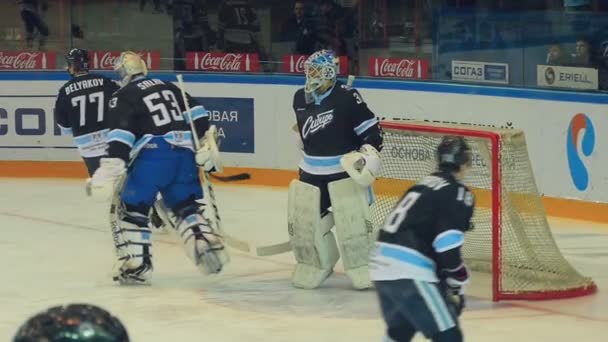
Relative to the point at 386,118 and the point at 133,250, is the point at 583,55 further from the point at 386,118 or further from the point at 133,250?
the point at 133,250

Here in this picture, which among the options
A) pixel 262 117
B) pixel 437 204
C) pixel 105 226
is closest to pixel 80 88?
pixel 105 226

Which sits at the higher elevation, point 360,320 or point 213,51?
point 213,51

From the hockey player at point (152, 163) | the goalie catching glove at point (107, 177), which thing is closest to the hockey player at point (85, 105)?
the hockey player at point (152, 163)

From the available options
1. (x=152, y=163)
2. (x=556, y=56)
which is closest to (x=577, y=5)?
(x=556, y=56)

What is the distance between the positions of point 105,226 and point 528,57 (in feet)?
10.6

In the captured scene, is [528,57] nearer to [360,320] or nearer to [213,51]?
[213,51]

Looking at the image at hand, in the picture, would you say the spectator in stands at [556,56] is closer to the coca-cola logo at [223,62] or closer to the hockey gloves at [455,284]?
the coca-cola logo at [223,62]

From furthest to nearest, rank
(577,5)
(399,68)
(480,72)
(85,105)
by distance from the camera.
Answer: (399,68) → (480,72) → (577,5) → (85,105)

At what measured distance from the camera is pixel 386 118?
9.84 metres

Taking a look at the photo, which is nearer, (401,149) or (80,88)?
(401,149)

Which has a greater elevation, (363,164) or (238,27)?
(238,27)

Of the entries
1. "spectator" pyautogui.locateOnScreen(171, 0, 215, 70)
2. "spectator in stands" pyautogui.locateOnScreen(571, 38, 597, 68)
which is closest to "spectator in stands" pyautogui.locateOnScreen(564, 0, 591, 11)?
"spectator in stands" pyautogui.locateOnScreen(571, 38, 597, 68)

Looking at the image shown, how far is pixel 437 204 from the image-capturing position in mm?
3791

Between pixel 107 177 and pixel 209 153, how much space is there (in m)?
0.51
